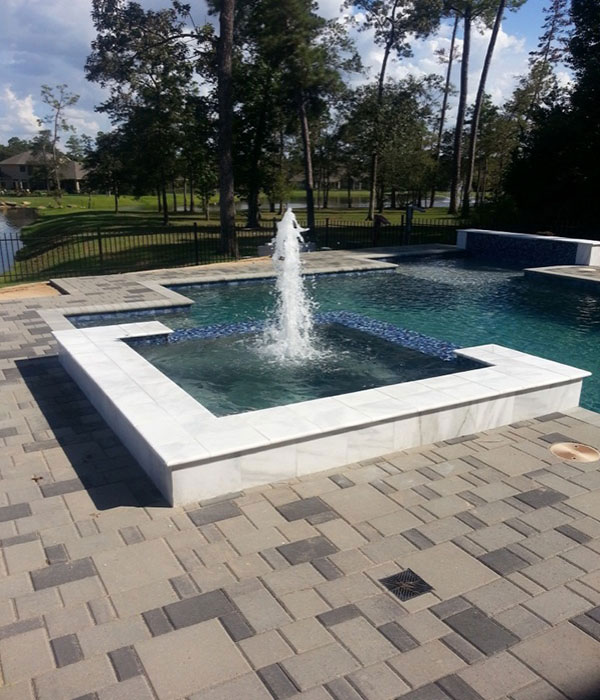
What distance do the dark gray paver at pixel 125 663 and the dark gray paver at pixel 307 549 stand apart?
1068 mm

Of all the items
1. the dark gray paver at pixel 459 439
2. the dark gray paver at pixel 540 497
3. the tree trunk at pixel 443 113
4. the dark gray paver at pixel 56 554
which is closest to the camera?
the dark gray paver at pixel 56 554

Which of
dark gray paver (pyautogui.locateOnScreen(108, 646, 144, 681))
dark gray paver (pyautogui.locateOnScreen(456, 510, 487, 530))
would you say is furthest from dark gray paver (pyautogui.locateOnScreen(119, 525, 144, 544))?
dark gray paver (pyautogui.locateOnScreen(456, 510, 487, 530))

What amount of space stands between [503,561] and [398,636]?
0.97 meters

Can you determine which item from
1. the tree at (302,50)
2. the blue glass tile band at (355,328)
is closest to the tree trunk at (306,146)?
the tree at (302,50)

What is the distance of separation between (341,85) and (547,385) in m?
18.9

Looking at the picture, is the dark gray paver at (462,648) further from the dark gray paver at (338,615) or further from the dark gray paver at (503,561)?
the dark gray paver at (503,561)

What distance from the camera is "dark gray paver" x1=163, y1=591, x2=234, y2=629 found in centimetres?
312

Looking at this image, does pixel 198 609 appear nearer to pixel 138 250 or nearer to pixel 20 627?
pixel 20 627

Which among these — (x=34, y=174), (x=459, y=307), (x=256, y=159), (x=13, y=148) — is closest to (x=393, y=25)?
(x=256, y=159)

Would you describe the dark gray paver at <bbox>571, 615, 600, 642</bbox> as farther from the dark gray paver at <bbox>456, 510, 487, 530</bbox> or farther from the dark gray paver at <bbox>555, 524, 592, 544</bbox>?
the dark gray paver at <bbox>456, 510, 487, 530</bbox>

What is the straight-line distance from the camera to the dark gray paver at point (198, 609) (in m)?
3.12

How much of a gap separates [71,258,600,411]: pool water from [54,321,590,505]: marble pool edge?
1.50m

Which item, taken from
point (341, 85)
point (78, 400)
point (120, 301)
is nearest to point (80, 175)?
point (341, 85)

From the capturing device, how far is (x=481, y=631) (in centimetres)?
306
